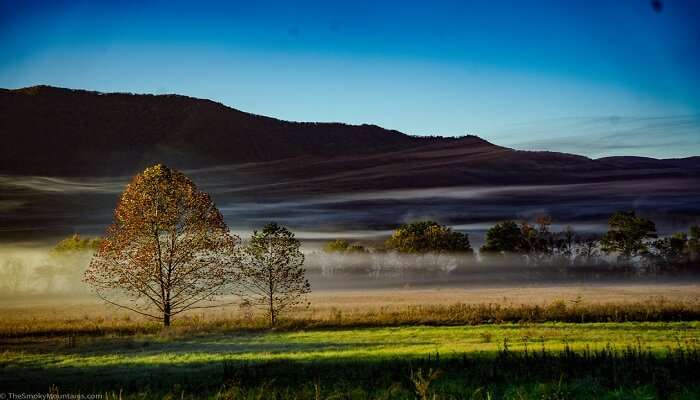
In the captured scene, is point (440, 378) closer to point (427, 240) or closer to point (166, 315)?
point (166, 315)

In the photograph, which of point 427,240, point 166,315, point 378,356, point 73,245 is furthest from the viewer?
point 427,240

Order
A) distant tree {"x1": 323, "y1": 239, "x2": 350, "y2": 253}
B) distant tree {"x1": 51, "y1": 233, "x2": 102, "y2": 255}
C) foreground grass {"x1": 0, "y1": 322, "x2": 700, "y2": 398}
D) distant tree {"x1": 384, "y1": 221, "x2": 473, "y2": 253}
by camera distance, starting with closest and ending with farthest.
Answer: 1. foreground grass {"x1": 0, "y1": 322, "x2": 700, "y2": 398}
2. distant tree {"x1": 51, "y1": 233, "x2": 102, "y2": 255}
3. distant tree {"x1": 384, "y1": 221, "x2": 473, "y2": 253}
4. distant tree {"x1": 323, "y1": 239, "x2": 350, "y2": 253}

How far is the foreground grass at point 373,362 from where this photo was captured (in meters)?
16.6

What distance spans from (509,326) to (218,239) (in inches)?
962

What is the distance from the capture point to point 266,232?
5569cm

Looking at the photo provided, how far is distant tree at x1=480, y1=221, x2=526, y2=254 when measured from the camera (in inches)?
5595

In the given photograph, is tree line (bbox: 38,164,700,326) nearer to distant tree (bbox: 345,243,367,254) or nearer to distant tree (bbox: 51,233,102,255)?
distant tree (bbox: 51,233,102,255)

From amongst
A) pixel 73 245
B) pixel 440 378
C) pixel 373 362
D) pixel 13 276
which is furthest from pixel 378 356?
pixel 13 276

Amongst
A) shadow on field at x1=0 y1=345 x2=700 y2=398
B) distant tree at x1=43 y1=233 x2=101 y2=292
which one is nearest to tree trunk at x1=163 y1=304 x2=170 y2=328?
shadow on field at x1=0 y1=345 x2=700 y2=398

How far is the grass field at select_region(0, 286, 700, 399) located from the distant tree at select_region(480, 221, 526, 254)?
3511 inches

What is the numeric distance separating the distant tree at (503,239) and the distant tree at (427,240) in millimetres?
5365

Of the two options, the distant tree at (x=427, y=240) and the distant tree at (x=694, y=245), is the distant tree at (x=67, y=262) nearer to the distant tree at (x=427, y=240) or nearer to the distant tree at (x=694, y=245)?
the distant tree at (x=427, y=240)

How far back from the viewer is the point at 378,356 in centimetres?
2762

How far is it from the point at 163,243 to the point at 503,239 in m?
102
